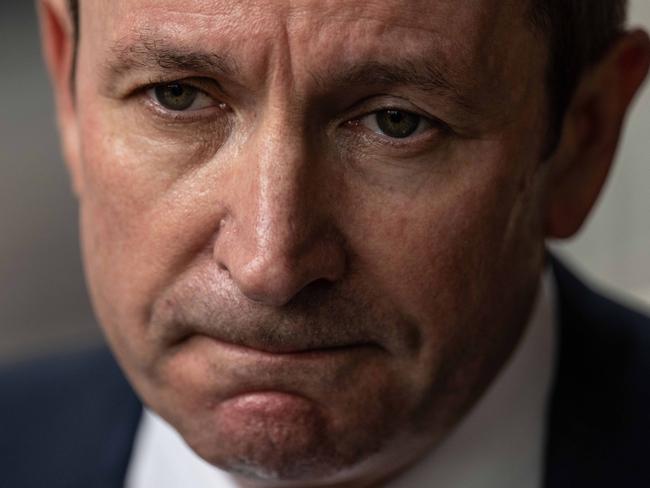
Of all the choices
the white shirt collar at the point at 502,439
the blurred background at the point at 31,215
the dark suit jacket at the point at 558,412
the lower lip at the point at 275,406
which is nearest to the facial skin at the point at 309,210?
the lower lip at the point at 275,406

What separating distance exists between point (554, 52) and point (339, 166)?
0.26 m

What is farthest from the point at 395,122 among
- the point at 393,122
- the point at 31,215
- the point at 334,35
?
the point at 31,215

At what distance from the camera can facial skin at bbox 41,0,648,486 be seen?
1178mm

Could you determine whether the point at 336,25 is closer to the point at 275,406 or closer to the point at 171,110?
the point at 171,110

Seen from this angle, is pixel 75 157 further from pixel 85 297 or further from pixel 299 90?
pixel 85 297

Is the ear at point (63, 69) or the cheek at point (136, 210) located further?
the ear at point (63, 69)

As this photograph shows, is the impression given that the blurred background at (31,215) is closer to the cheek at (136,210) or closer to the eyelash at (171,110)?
the cheek at (136,210)

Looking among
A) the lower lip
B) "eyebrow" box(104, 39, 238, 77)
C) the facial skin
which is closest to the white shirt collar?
the facial skin

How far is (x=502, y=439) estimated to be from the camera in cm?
152

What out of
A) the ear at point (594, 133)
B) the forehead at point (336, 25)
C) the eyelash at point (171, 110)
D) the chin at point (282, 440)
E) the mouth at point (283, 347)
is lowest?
the chin at point (282, 440)

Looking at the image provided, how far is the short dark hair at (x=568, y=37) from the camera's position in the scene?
1285 mm

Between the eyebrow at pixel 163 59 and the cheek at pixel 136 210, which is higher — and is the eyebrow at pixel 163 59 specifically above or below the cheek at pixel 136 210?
above

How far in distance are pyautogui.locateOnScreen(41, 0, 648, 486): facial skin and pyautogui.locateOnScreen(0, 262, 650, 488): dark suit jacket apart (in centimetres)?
23

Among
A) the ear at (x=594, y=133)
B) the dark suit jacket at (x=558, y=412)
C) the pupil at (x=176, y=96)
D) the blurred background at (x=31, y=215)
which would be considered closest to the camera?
the pupil at (x=176, y=96)
